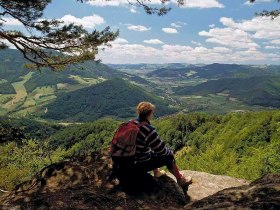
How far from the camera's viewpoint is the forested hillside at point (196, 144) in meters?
36.3

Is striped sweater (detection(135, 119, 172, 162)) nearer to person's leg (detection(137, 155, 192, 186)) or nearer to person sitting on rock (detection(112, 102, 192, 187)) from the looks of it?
person sitting on rock (detection(112, 102, 192, 187))

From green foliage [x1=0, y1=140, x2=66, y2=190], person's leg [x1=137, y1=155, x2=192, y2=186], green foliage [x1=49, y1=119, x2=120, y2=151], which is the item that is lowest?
green foliage [x1=49, y1=119, x2=120, y2=151]

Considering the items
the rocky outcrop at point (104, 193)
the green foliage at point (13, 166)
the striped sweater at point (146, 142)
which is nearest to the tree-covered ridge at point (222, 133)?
the green foliage at point (13, 166)

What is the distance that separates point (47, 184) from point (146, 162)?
9.66 ft

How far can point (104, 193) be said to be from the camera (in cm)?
952

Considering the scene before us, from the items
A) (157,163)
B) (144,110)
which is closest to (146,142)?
(157,163)

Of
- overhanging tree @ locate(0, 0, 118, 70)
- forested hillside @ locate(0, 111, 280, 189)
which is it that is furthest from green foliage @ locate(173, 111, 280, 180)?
overhanging tree @ locate(0, 0, 118, 70)

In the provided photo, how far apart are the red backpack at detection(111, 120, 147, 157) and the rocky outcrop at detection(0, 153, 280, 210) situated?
0.96m

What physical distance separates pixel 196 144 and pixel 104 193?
140 metres

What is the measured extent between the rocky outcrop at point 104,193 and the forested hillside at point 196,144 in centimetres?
710

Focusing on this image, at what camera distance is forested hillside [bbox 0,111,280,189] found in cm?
3634

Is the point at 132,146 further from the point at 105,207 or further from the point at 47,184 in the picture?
the point at 47,184

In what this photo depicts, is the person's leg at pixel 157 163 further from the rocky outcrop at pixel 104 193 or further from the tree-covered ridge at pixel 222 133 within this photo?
the tree-covered ridge at pixel 222 133

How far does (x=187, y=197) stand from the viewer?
10586mm
